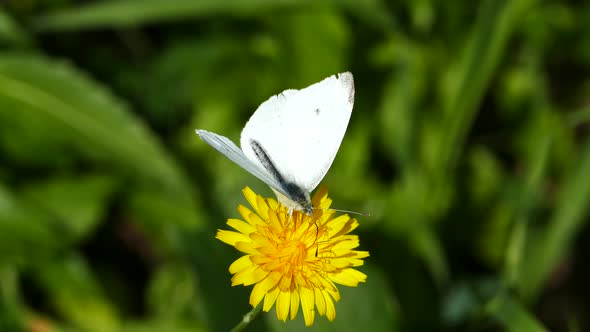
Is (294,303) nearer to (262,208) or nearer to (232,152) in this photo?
(262,208)

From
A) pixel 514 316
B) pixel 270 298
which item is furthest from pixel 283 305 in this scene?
pixel 514 316

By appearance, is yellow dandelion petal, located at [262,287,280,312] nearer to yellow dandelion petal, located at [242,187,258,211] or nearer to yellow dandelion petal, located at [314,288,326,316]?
yellow dandelion petal, located at [314,288,326,316]

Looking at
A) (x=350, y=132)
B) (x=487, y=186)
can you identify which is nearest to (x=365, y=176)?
(x=350, y=132)

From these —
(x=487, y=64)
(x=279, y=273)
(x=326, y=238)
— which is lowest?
(x=279, y=273)

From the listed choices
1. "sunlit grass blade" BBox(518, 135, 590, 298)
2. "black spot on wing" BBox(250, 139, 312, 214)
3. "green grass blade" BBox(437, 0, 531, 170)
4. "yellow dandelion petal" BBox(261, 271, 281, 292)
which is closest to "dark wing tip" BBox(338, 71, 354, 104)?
"black spot on wing" BBox(250, 139, 312, 214)

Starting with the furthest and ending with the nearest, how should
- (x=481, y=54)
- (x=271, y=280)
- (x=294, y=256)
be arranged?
(x=481, y=54) < (x=294, y=256) < (x=271, y=280)

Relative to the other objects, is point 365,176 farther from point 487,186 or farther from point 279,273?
point 279,273
